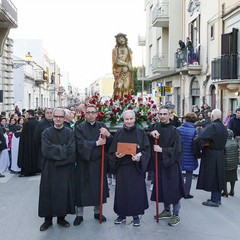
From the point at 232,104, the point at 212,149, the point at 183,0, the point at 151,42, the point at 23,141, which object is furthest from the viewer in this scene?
the point at 151,42

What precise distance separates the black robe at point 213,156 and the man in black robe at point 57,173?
2.67 metres

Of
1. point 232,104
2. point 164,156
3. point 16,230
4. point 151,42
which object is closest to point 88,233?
point 16,230

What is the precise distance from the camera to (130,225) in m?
7.09

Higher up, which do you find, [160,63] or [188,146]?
[160,63]

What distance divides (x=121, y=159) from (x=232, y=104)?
48.0ft

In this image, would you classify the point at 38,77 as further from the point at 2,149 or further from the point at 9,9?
the point at 2,149

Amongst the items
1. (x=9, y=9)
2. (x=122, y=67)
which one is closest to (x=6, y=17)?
(x=9, y=9)

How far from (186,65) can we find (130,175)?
1913 cm

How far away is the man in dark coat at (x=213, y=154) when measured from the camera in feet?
26.8

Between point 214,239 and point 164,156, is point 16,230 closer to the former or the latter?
point 164,156

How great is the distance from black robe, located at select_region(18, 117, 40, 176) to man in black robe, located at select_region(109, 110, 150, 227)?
562 centimetres

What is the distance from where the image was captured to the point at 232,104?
67.3ft

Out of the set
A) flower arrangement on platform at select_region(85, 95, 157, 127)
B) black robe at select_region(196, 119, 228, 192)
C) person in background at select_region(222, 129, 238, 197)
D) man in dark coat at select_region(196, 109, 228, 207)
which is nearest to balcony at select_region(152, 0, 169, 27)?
flower arrangement on platform at select_region(85, 95, 157, 127)

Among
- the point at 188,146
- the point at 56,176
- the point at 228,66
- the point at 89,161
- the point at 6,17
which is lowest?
the point at 56,176
